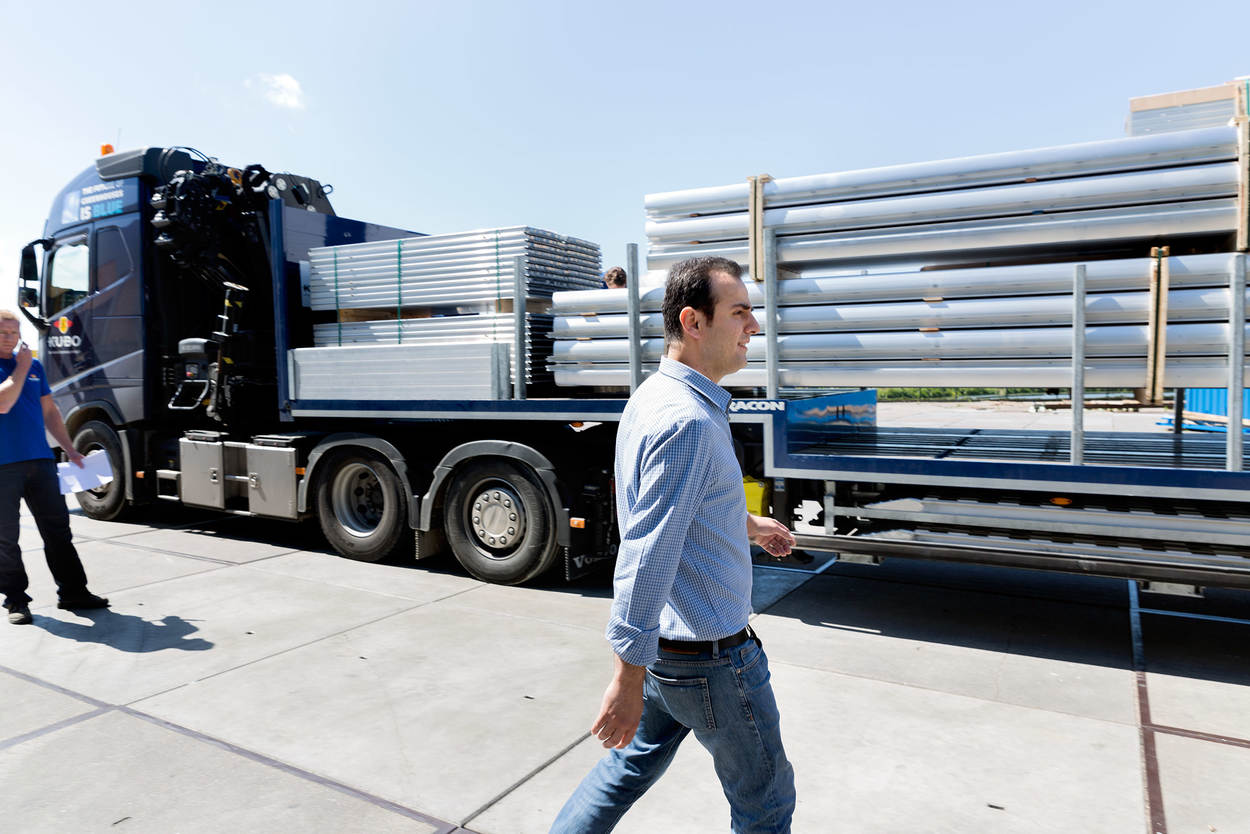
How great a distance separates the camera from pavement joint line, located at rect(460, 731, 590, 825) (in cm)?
313

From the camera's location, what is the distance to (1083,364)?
4508mm

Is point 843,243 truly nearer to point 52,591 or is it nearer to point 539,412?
point 539,412

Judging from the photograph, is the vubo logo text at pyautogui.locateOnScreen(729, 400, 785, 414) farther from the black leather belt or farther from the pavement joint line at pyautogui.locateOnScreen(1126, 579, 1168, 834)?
the black leather belt

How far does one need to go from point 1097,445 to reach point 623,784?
4869 mm

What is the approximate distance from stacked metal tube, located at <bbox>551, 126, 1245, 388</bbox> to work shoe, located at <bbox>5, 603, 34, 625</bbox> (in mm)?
4161

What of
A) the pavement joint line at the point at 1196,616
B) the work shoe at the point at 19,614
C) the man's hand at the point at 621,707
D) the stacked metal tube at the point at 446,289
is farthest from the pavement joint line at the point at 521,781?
the pavement joint line at the point at 1196,616

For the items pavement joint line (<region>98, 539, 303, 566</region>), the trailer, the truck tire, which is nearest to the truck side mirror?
the trailer

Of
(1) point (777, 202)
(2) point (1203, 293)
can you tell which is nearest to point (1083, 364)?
(2) point (1203, 293)

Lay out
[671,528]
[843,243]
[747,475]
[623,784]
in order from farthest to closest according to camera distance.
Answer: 1. [747,475]
2. [843,243]
3. [623,784]
4. [671,528]

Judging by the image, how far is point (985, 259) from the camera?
17.1 ft

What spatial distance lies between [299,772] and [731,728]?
2.23 meters

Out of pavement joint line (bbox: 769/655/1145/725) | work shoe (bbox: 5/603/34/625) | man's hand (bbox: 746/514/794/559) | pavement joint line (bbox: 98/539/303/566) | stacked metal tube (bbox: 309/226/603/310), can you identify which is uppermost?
stacked metal tube (bbox: 309/226/603/310)

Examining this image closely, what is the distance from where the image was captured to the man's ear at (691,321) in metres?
2.16

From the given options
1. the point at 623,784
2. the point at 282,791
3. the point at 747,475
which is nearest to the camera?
the point at 623,784
